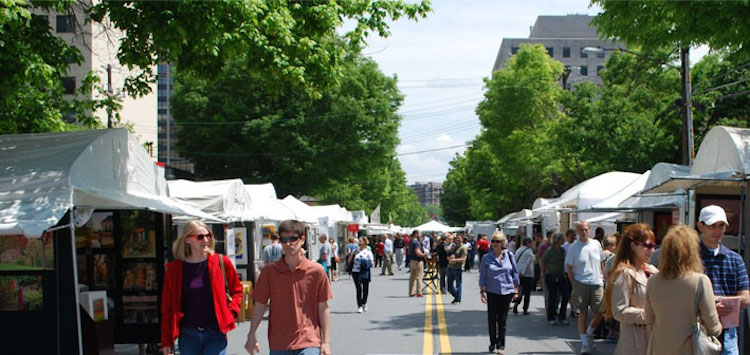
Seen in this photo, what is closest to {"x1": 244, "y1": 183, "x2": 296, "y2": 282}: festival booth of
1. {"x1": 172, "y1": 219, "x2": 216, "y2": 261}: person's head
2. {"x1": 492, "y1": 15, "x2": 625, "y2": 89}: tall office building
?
{"x1": 172, "y1": 219, "x2": 216, "y2": 261}: person's head

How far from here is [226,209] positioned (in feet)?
52.2

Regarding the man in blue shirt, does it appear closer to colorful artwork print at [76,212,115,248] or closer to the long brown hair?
the long brown hair

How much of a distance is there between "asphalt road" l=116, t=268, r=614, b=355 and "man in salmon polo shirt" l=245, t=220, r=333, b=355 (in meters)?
5.37

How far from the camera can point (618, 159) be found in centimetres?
2955

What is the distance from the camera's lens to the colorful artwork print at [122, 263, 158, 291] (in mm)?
10891

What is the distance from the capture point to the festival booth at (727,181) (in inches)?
356

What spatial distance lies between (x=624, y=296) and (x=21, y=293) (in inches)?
243

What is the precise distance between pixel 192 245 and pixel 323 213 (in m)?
28.6

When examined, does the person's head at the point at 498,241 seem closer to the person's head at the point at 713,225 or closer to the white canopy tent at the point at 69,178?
the white canopy tent at the point at 69,178

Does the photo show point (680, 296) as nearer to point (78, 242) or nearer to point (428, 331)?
point (78, 242)

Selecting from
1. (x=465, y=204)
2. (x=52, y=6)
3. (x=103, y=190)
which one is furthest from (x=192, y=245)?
(x=465, y=204)

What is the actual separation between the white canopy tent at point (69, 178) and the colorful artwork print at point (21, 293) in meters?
0.89

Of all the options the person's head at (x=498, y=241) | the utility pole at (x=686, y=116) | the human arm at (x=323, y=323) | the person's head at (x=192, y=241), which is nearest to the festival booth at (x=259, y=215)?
the person's head at (x=498, y=241)

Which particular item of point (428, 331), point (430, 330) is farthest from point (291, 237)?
point (430, 330)
